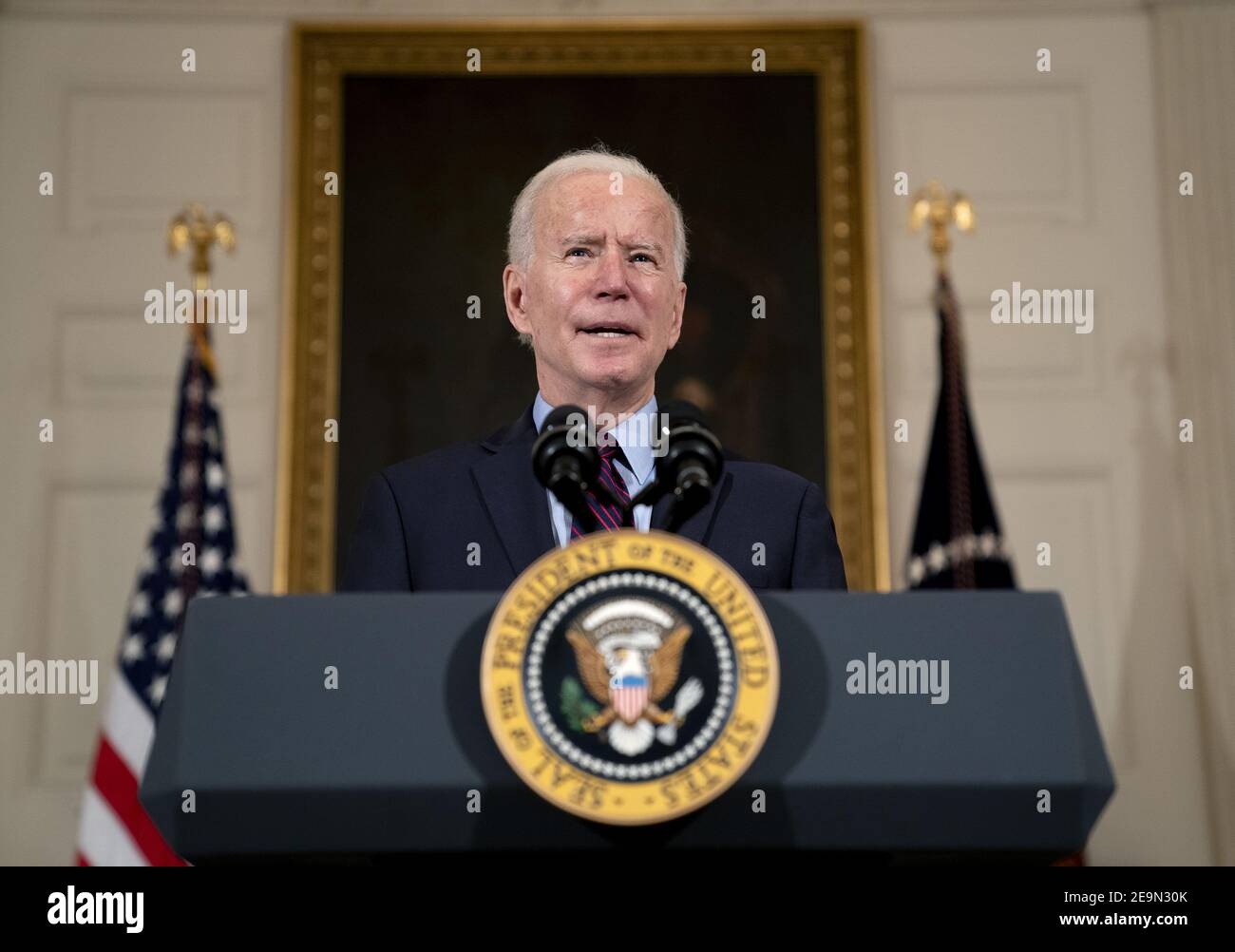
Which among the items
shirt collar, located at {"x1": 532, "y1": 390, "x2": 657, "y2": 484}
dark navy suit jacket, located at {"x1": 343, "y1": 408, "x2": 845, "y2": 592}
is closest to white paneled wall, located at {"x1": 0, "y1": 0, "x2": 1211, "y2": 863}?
shirt collar, located at {"x1": 532, "y1": 390, "x2": 657, "y2": 484}

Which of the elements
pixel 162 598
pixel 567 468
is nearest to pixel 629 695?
pixel 567 468

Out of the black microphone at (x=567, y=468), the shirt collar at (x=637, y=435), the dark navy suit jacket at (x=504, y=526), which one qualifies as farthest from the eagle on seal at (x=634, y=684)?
the shirt collar at (x=637, y=435)

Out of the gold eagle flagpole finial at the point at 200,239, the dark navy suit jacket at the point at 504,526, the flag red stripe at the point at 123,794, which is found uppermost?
the gold eagle flagpole finial at the point at 200,239

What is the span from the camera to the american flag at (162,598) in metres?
4.76

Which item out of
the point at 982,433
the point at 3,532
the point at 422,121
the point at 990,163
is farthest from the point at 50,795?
the point at 990,163

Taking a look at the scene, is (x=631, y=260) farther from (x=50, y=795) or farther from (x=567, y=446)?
(x=50, y=795)

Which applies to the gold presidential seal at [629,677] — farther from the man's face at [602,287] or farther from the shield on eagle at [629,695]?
the man's face at [602,287]

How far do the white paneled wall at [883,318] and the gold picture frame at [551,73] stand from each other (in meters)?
0.12

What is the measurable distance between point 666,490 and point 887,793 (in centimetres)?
38

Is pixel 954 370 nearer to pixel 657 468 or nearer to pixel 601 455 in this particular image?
pixel 601 455

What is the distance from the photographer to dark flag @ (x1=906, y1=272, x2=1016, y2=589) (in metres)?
5.24

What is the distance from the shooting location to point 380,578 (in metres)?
2.03

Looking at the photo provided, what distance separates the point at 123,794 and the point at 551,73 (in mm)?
3373

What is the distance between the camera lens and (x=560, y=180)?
239 centimetres
